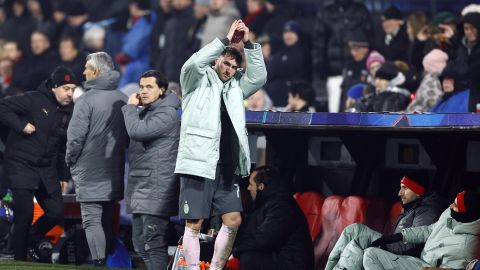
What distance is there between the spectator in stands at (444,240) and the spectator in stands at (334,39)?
22.4ft

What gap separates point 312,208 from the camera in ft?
48.3

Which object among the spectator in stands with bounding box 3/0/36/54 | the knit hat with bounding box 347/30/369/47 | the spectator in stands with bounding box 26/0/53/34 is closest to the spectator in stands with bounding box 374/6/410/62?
the knit hat with bounding box 347/30/369/47

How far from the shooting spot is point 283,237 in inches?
539

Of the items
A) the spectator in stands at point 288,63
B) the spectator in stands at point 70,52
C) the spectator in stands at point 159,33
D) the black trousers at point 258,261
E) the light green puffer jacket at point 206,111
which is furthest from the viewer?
the spectator in stands at point 159,33

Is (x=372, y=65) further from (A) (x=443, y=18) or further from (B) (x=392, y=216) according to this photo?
(B) (x=392, y=216)

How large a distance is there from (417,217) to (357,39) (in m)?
6.46

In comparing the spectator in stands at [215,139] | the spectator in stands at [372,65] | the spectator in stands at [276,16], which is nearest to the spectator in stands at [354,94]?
the spectator in stands at [372,65]

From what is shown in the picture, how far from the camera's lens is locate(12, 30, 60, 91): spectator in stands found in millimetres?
22422

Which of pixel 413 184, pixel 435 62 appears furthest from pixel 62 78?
pixel 435 62

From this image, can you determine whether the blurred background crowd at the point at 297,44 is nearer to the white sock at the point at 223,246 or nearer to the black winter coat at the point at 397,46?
the black winter coat at the point at 397,46

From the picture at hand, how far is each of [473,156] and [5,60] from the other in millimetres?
11576

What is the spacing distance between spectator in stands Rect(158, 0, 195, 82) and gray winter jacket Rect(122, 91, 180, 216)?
764 cm

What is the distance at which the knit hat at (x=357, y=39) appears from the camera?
19109 mm

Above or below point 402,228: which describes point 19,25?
above
